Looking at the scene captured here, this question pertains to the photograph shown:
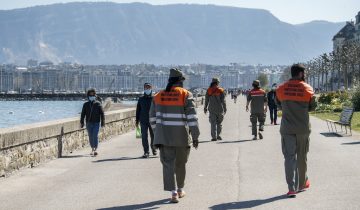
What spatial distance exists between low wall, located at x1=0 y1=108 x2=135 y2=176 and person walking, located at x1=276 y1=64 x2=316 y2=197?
15.7ft

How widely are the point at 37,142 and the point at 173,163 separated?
517 cm

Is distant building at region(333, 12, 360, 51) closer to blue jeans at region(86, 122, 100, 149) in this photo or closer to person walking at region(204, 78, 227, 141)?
person walking at region(204, 78, 227, 141)

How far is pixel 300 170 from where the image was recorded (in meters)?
10.2

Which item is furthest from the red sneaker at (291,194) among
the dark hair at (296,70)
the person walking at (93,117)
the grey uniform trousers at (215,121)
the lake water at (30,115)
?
the lake water at (30,115)

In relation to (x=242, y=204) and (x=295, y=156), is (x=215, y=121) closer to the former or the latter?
(x=295, y=156)

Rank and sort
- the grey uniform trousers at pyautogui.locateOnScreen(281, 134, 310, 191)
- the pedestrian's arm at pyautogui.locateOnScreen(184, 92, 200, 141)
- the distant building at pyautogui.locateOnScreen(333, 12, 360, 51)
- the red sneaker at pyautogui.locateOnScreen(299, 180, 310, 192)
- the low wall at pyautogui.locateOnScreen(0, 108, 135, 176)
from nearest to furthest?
1. the pedestrian's arm at pyautogui.locateOnScreen(184, 92, 200, 141)
2. the grey uniform trousers at pyautogui.locateOnScreen(281, 134, 310, 191)
3. the red sneaker at pyautogui.locateOnScreen(299, 180, 310, 192)
4. the low wall at pyautogui.locateOnScreen(0, 108, 135, 176)
5. the distant building at pyautogui.locateOnScreen(333, 12, 360, 51)

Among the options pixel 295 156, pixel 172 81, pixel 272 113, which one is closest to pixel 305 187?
pixel 295 156

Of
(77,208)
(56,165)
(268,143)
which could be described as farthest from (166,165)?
(268,143)

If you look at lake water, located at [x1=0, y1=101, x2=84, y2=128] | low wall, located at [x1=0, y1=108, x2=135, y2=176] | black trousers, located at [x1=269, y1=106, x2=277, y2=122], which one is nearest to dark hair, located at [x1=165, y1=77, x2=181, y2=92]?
low wall, located at [x1=0, y1=108, x2=135, y2=176]

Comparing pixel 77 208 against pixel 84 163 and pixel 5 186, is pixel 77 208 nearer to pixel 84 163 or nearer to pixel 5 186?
pixel 5 186

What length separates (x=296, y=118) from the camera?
1009 centimetres

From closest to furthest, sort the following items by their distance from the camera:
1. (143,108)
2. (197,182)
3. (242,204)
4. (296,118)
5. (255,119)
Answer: (242,204)
(296,118)
(197,182)
(143,108)
(255,119)

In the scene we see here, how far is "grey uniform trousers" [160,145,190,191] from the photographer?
9664 millimetres

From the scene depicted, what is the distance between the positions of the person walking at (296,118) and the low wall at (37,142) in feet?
15.7
